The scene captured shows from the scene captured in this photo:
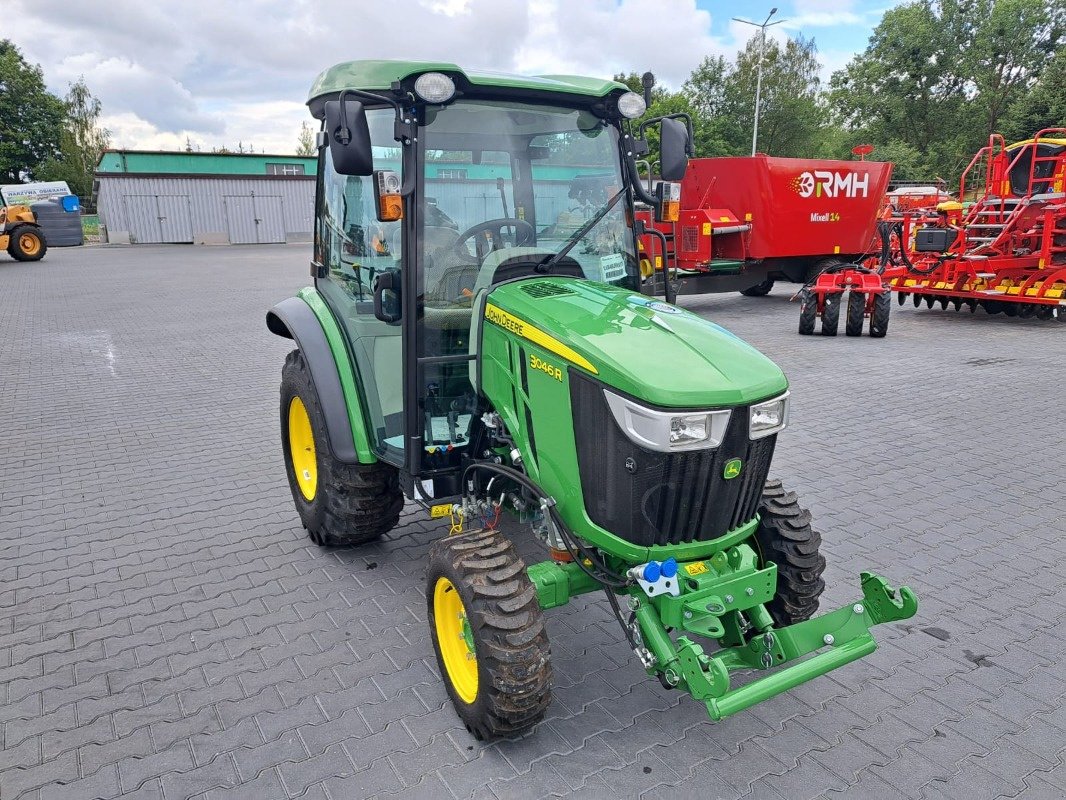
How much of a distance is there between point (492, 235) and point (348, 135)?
0.79m

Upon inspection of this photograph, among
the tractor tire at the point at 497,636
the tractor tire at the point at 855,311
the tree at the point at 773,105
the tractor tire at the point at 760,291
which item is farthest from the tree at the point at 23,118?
the tractor tire at the point at 497,636

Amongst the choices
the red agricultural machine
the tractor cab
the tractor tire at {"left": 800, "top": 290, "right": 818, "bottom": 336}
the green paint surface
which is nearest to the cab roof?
the tractor cab

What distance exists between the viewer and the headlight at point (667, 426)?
2.42 meters

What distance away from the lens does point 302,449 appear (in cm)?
449

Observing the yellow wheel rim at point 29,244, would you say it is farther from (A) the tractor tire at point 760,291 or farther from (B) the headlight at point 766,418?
(B) the headlight at point 766,418

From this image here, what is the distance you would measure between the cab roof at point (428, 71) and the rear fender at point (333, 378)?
114cm

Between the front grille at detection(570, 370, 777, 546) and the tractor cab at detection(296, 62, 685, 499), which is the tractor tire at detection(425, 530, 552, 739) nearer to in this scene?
the front grille at detection(570, 370, 777, 546)

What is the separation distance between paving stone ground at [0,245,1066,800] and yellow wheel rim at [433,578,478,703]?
16 cm

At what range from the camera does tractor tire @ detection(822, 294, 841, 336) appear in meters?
10.5

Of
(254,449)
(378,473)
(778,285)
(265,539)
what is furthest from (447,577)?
(778,285)

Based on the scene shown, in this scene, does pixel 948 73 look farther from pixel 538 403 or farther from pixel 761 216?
pixel 538 403

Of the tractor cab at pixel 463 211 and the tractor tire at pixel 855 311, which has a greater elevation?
the tractor cab at pixel 463 211

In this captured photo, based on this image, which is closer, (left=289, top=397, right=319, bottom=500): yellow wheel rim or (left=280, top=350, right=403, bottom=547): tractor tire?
(left=280, top=350, right=403, bottom=547): tractor tire

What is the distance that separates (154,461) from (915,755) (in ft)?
17.0
